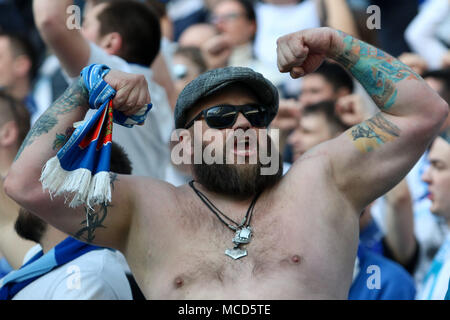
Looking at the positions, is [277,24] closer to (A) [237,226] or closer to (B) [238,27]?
(B) [238,27]

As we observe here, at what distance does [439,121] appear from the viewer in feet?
10.0

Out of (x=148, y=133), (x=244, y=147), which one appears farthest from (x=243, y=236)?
(x=148, y=133)

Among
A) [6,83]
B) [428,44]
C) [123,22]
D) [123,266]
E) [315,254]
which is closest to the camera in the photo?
[315,254]

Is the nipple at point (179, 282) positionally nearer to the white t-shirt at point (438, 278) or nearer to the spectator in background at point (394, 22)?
the white t-shirt at point (438, 278)

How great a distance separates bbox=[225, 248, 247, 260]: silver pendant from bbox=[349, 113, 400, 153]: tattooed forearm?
0.69m

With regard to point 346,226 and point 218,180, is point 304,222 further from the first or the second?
point 218,180

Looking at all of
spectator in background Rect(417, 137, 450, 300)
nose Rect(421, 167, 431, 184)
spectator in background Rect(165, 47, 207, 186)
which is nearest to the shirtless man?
spectator in background Rect(417, 137, 450, 300)

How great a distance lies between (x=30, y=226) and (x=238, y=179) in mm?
1208

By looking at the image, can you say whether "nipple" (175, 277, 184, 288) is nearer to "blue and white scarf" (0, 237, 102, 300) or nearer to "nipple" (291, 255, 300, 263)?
"nipple" (291, 255, 300, 263)

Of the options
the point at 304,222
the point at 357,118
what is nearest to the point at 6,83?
the point at 357,118

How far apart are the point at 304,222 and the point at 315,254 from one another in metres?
0.16

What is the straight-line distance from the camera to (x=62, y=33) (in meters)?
3.94

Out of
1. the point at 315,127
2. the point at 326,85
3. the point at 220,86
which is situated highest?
the point at 220,86

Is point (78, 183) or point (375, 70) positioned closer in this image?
point (78, 183)
